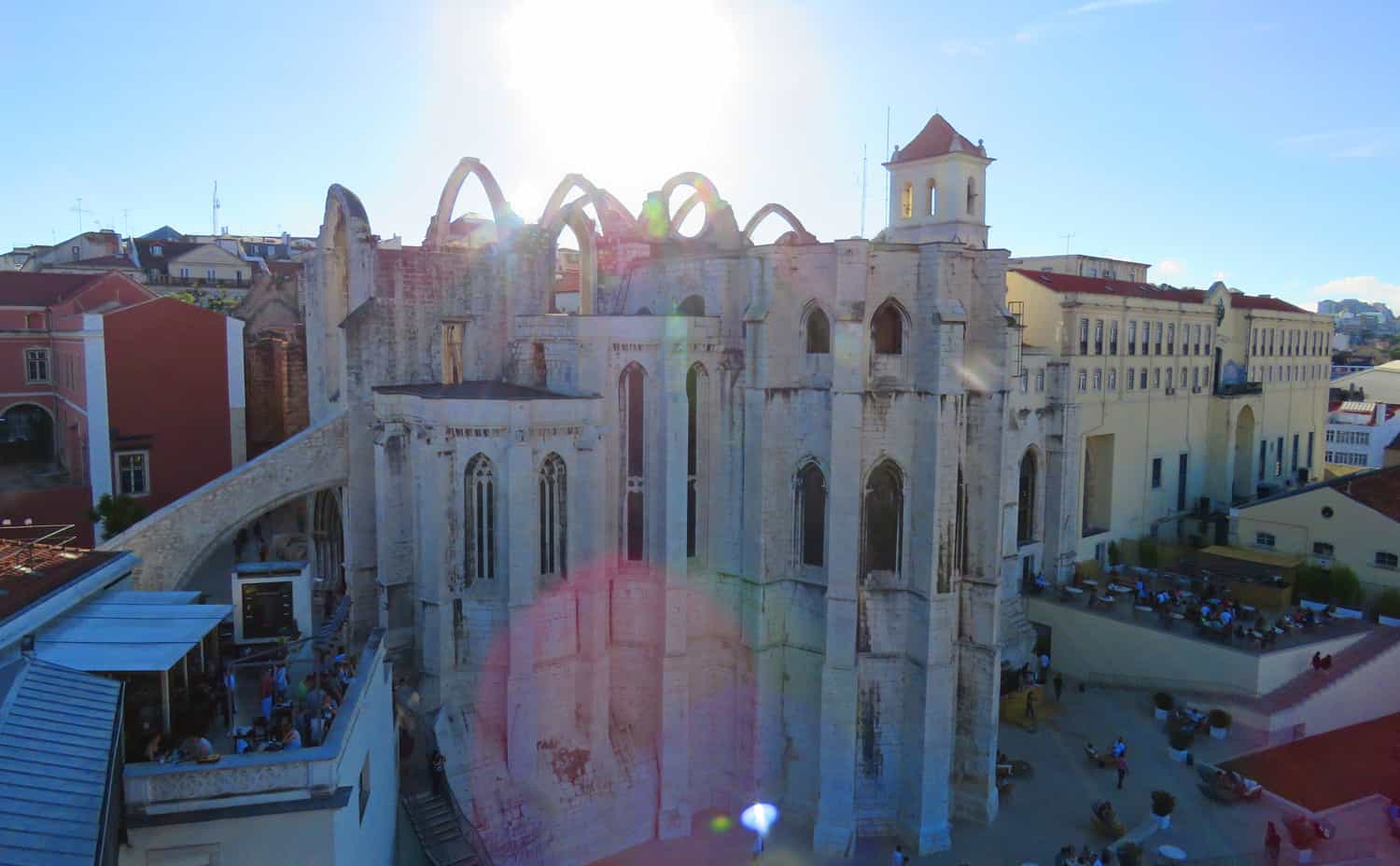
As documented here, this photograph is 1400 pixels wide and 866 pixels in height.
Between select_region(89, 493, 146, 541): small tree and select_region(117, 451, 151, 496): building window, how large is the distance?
2.00 metres

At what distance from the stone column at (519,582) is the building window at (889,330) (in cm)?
877

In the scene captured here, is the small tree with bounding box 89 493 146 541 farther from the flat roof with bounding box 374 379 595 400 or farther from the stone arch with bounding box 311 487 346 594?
the flat roof with bounding box 374 379 595 400

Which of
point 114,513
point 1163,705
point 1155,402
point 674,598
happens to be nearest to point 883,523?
point 674,598

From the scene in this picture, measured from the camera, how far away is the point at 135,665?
13.3 metres

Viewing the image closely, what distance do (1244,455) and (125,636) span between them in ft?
176

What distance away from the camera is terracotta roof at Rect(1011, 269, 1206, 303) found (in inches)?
1544

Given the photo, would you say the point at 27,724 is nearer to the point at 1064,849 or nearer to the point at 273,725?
the point at 273,725

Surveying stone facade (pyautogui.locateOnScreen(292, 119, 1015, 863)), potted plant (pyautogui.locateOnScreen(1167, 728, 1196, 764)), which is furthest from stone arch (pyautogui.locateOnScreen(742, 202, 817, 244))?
potted plant (pyautogui.locateOnScreen(1167, 728, 1196, 764))

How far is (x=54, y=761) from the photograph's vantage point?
35.0ft

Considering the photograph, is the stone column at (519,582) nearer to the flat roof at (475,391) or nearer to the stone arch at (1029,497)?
the flat roof at (475,391)

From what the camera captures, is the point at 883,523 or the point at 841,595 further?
the point at 883,523

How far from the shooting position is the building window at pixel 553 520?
22.3 meters

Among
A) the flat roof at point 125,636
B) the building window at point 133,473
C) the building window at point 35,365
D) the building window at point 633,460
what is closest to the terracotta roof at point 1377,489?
the building window at point 633,460

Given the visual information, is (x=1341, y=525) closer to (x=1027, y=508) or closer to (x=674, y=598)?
(x=1027, y=508)
